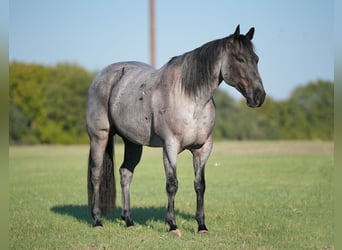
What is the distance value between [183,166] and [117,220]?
37.9 ft

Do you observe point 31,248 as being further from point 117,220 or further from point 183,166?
point 183,166

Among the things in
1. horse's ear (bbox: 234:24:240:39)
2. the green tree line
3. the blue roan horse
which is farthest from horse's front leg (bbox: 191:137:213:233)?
the green tree line

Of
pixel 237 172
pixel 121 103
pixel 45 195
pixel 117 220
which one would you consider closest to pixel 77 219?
pixel 117 220

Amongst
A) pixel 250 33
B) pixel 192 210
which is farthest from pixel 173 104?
pixel 192 210

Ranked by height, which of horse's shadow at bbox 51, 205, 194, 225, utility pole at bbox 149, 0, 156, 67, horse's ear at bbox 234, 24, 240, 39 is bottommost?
horse's shadow at bbox 51, 205, 194, 225

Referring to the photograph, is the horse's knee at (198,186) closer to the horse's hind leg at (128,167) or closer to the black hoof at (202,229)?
the black hoof at (202,229)

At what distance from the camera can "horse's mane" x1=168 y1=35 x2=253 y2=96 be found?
696cm

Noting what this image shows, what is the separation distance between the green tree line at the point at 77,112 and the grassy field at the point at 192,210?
19.7 m

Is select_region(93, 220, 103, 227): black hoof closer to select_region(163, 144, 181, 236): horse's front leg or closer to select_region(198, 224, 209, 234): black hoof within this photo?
select_region(163, 144, 181, 236): horse's front leg

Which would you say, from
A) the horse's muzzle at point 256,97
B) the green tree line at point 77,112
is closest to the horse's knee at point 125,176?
the horse's muzzle at point 256,97

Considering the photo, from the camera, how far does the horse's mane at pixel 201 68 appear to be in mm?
6963

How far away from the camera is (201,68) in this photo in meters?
7.04

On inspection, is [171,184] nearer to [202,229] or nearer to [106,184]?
[202,229]

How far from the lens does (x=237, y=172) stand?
1731 cm
